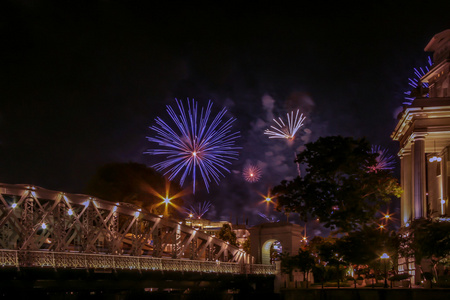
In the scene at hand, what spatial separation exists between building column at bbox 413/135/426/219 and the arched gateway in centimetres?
1331

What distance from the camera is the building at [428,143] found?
5016cm

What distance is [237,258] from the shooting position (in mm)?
60812

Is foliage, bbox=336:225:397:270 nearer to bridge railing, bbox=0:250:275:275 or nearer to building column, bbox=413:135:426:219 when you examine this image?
building column, bbox=413:135:426:219

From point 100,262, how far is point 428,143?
109ft

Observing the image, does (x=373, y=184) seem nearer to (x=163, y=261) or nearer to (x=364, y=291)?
(x=364, y=291)

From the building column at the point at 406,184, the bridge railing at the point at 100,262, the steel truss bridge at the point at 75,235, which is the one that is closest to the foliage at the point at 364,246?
the bridge railing at the point at 100,262

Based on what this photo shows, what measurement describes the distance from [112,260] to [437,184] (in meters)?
34.8

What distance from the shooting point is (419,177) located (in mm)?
50312

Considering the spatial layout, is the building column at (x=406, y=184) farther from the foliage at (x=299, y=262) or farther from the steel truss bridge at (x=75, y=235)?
the steel truss bridge at (x=75, y=235)

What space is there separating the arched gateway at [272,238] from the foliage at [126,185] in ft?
69.3

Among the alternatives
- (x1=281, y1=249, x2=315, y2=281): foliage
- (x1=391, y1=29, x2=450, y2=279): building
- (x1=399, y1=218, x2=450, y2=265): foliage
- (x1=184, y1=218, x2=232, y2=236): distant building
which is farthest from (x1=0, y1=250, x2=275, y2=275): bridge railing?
(x1=184, y1=218, x2=232, y2=236): distant building

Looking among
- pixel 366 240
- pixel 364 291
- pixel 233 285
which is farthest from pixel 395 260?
pixel 233 285

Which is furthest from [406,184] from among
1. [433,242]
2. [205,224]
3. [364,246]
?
[205,224]

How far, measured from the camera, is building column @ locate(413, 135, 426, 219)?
4950 cm
